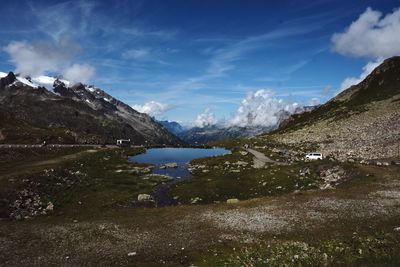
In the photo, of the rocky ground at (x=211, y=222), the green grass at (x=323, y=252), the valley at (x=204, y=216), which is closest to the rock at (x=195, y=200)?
the valley at (x=204, y=216)

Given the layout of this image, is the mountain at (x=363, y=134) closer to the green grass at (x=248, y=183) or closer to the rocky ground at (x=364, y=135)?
the rocky ground at (x=364, y=135)

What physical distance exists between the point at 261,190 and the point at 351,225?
3111cm

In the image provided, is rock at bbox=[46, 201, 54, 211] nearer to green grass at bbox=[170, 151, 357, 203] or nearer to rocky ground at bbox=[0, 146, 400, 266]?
rocky ground at bbox=[0, 146, 400, 266]

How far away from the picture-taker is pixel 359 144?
12081 centimetres

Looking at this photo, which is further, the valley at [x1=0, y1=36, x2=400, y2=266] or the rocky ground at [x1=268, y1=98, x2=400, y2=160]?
the rocky ground at [x1=268, y1=98, x2=400, y2=160]

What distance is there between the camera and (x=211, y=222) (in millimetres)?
46594

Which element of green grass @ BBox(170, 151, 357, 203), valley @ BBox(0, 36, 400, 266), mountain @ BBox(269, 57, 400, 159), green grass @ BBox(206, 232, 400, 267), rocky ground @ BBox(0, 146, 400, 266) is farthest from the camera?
mountain @ BBox(269, 57, 400, 159)

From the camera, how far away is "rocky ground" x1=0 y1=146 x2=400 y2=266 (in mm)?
34312

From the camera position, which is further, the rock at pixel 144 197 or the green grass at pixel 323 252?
the rock at pixel 144 197

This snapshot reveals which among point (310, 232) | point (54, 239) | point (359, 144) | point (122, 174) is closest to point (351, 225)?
point (310, 232)

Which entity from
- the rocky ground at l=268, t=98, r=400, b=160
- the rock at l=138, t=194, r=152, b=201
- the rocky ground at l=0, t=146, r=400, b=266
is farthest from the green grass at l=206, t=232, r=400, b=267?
the rocky ground at l=268, t=98, r=400, b=160

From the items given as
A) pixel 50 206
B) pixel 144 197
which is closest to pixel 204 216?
pixel 144 197

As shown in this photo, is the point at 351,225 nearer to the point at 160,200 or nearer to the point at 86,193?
the point at 160,200

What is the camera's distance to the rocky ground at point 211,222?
113 feet
